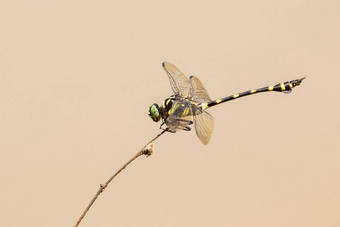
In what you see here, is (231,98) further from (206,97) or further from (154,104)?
(154,104)

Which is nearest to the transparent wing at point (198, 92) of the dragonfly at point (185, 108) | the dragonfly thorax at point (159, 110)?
the dragonfly at point (185, 108)

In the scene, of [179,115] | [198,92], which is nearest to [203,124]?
[179,115]

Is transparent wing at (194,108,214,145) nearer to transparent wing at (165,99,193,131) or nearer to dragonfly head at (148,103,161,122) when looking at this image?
transparent wing at (165,99,193,131)

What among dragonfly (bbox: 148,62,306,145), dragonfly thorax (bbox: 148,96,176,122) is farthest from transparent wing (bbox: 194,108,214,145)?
dragonfly thorax (bbox: 148,96,176,122)

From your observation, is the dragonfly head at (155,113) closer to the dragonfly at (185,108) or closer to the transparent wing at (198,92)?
the dragonfly at (185,108)

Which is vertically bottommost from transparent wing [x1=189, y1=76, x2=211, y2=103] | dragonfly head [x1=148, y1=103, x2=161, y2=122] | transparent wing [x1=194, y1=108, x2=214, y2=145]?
transparent wing [x1=194, y1=108, x2=214, y2=145]

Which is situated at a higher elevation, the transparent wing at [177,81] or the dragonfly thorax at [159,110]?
the transparent wing at [177,81]

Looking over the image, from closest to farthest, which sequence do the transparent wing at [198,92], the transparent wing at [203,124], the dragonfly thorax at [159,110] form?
the transparent wing at [203,124]
the dragonfly thorax at [159,110]
the transparent wing at [198,92]
